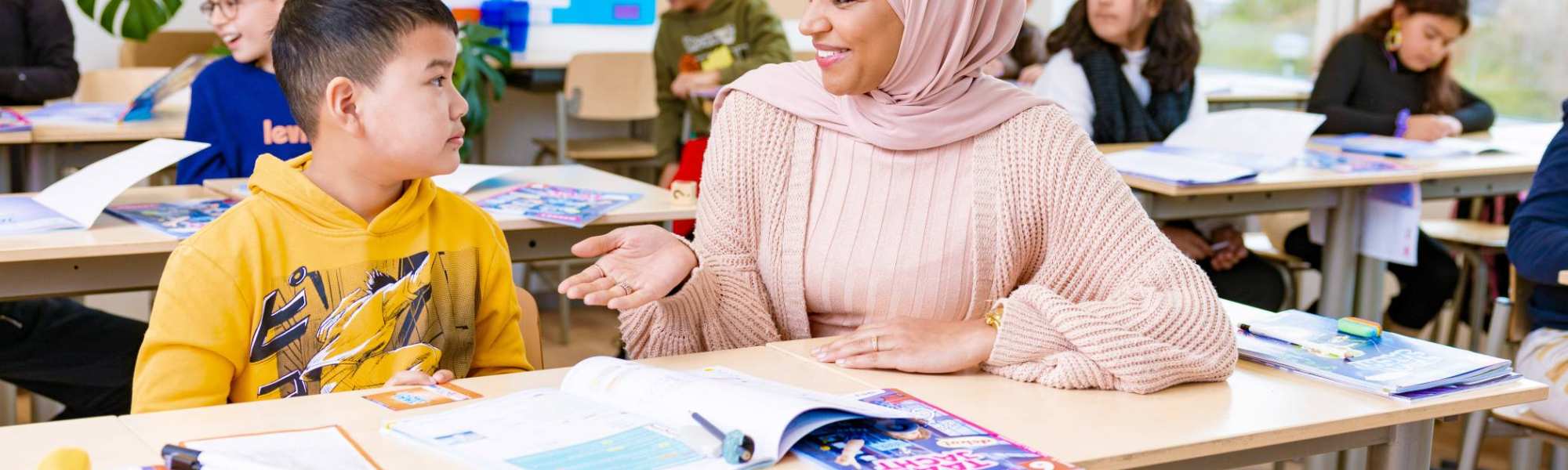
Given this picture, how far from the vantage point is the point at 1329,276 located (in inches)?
132

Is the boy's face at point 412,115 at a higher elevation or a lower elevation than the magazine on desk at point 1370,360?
higher

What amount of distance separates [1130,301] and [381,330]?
0.81m

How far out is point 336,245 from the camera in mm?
1536

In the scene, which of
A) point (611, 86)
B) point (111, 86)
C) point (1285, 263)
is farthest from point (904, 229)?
point (611, 86)

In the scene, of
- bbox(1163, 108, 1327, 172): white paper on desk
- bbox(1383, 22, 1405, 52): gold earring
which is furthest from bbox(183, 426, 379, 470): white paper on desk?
bbox(1383, 22, 1405, 52): gold earring

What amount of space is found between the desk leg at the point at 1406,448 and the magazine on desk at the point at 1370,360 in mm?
38

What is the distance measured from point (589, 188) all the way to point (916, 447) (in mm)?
1717

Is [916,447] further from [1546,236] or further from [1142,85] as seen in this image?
[1142,85]

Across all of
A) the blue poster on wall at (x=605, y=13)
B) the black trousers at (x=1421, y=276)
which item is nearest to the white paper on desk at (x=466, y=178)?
the black trousers at (x=1421, y=276)

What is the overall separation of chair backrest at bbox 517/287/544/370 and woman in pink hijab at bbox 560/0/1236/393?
0.23 metres

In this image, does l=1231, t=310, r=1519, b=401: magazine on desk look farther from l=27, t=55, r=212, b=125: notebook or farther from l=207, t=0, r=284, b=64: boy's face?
l=27, t=55, r=212, b=125: notebook

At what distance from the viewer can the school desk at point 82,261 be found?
208cm

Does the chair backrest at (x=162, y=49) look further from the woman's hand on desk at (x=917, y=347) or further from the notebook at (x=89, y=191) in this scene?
the woman's hand on desk at (x=917, y=347)

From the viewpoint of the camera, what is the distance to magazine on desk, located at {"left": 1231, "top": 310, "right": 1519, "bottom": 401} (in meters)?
1.45
